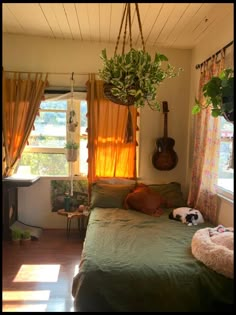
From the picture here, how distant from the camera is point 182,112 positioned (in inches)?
151

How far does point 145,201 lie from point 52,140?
5.20 feet

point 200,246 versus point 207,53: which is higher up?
point 207,53

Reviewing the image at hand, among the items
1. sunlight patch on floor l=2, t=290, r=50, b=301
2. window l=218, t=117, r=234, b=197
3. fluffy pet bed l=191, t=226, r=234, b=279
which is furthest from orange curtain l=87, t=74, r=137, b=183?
fluffy pet bed l=191, t=226, r=234, b=279

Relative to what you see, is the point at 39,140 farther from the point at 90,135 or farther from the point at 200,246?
the point at 200,246

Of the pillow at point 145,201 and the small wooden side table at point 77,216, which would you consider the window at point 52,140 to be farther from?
the pillow at point 145,201

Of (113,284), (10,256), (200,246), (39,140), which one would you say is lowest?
(10,256)

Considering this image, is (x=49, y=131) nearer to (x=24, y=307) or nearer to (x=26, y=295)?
(x=26, y=295)

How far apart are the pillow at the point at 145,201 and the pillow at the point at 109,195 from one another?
110 millimetres

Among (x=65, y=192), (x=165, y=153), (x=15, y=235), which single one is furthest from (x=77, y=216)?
(x=165, y=153)

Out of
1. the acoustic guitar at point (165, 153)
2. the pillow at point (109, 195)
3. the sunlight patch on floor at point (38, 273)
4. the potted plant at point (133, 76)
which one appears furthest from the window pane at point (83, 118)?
the potted plant at point (133, 76)

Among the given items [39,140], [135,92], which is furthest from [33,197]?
[135,92]

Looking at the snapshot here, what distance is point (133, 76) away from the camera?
1756 millimetres

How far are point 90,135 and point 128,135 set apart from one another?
4.15 feet

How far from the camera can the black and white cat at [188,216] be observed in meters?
2.77
